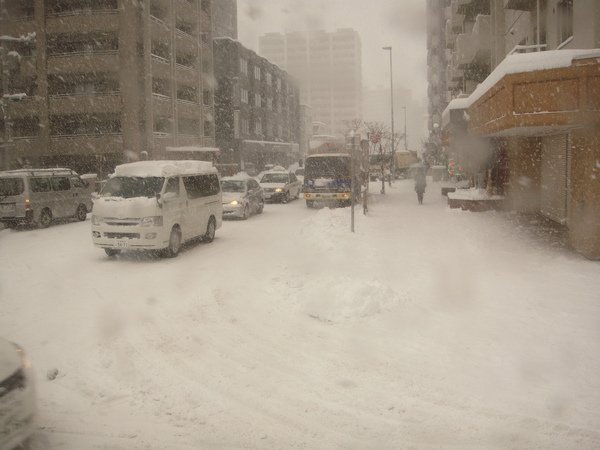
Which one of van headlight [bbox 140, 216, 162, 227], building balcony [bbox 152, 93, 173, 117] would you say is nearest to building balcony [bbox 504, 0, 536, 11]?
van headlight [bbox 140, 216, 162, 227]

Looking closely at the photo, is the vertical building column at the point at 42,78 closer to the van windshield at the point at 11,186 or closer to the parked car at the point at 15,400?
the van windshield at the point at 11,186

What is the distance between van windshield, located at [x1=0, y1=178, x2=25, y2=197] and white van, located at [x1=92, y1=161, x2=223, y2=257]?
6.86 m

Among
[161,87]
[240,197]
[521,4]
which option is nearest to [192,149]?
[161,87]

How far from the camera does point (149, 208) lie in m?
11.6

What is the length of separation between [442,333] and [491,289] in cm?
225

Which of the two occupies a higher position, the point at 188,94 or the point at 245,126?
the point at 188,94

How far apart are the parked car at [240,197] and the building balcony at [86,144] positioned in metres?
22.1

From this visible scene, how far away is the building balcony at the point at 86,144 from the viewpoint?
40219 millimetres

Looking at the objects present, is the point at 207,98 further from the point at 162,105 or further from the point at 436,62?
the point at 436,62

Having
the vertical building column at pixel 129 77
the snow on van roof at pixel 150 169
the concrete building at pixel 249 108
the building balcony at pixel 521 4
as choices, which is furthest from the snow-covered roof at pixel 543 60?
the concrete building at pixel 249 108

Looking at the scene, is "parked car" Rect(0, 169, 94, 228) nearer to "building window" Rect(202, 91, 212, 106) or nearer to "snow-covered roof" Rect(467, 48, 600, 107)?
"snow-covered roof" Rect(467, 48, 600, 107)

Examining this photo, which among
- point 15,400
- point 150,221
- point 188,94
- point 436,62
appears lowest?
point 15,400

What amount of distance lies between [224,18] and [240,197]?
8763 centimetres

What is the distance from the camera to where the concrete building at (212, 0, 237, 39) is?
312ft
